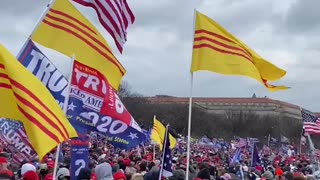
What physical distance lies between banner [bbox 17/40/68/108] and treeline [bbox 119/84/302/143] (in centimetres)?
8416

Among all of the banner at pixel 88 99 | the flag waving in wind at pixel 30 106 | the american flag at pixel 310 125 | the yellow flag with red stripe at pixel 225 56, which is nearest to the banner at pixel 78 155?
the banner at pixel 88 99

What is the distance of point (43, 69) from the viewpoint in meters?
8.23

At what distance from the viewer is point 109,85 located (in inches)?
360

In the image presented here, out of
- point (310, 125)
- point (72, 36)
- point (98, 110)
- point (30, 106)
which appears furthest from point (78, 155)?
point (310, 125)

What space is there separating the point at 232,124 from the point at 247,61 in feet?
332

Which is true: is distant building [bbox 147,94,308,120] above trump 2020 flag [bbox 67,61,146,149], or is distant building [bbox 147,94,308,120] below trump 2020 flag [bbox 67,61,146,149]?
above

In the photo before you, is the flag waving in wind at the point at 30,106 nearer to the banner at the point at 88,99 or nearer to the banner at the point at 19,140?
the banner at the point at 88,99

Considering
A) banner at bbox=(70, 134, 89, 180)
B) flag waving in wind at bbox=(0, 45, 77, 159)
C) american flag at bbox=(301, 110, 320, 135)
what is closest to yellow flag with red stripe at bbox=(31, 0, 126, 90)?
banner at bbox=(70, 134, 89, 180)

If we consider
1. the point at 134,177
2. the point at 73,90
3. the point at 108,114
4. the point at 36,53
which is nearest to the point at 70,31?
the point at 36,53

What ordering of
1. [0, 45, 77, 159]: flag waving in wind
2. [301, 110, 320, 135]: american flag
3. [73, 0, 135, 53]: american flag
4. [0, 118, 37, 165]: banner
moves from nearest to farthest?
[0, 45, 77, 159]: flag waving in wind
[73, 0, 135, 53]: american flag
[0, 118, 37, 165]: banner
[301, 110, 320, 135]: american flag

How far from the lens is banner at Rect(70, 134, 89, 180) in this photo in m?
8.78

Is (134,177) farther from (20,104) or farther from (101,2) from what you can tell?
(20,104)

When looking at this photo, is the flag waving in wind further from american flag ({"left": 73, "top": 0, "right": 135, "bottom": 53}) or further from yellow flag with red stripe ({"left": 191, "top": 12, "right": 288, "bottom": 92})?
yellow flag with red stripe ({"left": 191, "top": 12, "right": 288, "bottom": 92})

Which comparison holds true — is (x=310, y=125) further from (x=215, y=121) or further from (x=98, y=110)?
(x=215, y=121)
